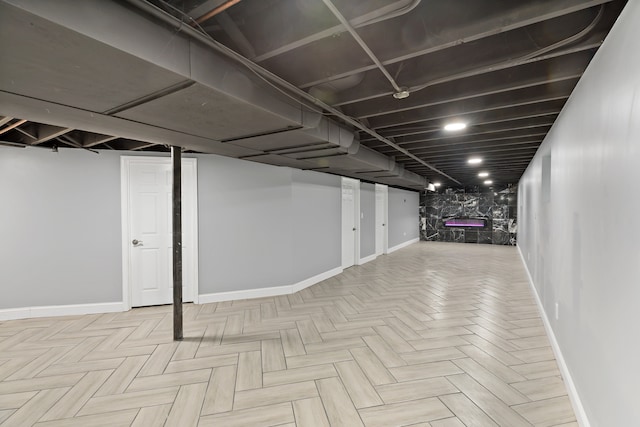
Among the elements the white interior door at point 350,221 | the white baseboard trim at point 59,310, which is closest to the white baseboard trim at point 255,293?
the white baseboard trim at point 59,310

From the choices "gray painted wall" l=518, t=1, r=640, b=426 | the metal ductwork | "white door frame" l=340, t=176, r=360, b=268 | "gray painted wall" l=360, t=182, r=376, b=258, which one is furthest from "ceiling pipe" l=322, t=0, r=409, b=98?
"gray painted wall" l=360, t=182, r=376, b=258

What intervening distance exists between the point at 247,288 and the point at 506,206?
33.7 ft

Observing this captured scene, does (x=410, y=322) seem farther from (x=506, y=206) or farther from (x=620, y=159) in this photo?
(x=506, y=206)

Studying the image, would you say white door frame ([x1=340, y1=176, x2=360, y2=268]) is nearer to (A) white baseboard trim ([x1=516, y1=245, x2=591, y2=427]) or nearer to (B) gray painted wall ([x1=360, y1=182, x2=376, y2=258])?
(B) gray painted wall ([x1=360, y1=182, x2=376, y2=258])

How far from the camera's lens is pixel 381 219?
838 cm

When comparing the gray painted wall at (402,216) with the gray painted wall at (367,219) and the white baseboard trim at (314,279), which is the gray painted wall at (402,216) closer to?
the gray painted wall at (367,219)

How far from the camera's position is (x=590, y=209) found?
1.70 m

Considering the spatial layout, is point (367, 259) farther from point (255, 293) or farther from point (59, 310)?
point (59, 310)

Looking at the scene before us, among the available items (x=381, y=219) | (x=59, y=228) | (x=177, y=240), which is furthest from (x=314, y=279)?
(x=381, y=219)

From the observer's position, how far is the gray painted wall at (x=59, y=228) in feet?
11.7

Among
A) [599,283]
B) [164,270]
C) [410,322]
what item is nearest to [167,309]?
[164,270]

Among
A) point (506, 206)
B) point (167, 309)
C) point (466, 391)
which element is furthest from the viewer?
point (506, 206)

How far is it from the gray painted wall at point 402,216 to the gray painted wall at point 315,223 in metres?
3.74

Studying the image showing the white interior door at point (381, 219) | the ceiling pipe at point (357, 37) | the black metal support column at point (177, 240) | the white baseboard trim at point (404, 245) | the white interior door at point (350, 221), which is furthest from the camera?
the white baseboard trim at point (404, 245)
